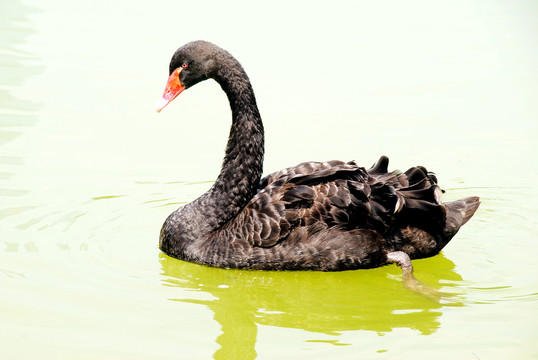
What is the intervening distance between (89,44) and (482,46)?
5.63m

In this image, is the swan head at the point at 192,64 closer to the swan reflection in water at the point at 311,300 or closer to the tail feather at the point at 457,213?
the swan reflection in water at the point at 311,300

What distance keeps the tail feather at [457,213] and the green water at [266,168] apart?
0.25 meters

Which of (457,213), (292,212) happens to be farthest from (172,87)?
(457,213)

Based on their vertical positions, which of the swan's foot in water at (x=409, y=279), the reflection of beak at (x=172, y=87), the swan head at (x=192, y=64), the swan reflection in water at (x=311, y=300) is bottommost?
the swan reflection in water at (x=311, y=300)

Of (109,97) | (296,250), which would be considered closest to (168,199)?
(296,250)

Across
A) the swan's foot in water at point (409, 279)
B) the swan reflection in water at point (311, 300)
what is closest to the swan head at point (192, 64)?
the swan reflection in water at point (311, 300)

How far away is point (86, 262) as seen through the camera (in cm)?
674

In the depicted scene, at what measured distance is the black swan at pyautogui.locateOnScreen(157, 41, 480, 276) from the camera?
6.78 metres

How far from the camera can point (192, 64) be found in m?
6.99

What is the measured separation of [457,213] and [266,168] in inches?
91.2

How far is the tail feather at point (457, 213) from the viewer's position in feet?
23.2

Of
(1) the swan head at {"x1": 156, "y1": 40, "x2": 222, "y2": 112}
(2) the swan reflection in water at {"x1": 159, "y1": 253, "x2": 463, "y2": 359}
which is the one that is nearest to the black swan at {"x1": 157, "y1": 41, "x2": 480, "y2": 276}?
(1) the swan head at {"x1": 156, "y1": 40, "x2": 222, "y2": 112}

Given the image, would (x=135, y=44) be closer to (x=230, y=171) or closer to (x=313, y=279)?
(x=230, y=171)

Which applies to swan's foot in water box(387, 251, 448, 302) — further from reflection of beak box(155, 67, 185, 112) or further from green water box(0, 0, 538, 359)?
reflection of beak box(155, 67, 185, 112)
